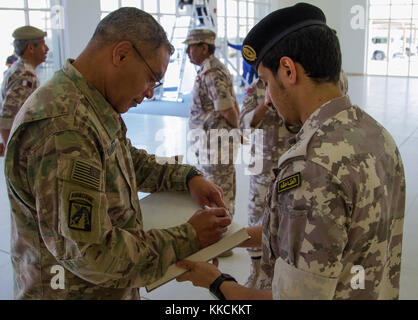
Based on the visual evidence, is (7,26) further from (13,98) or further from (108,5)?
(13,98)

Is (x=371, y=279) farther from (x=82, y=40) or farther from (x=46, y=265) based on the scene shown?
(x=82, y=40)

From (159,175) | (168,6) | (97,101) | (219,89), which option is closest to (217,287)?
(159,175)

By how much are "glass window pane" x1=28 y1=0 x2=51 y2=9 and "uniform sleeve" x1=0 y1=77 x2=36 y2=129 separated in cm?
564

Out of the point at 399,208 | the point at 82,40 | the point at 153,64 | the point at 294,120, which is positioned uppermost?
the point at 82,40

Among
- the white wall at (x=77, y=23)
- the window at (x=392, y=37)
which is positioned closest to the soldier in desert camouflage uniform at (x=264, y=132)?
the white wall at (x=77, y=23)

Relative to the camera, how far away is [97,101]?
1188mm

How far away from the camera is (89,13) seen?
916 centimetres

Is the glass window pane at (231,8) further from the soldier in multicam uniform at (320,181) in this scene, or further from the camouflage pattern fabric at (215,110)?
the soldier in multicam uniform at (320,181)

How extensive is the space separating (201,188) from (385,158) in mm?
734

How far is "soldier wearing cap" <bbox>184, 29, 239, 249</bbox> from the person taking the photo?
3621 millimetres

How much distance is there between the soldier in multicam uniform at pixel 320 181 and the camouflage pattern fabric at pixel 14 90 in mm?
3388

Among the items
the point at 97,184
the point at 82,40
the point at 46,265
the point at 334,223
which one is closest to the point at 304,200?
the point at 334,223

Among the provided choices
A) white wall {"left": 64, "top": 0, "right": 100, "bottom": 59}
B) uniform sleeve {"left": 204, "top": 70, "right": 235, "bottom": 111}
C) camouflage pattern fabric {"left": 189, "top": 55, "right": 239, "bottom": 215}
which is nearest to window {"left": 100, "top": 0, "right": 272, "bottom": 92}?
white wall {"left": 64, "top": 0, "right": 100, "bottom": 59}

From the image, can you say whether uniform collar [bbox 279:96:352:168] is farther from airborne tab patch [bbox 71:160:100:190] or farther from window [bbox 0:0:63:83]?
window [bbox 0:0:63:83]
